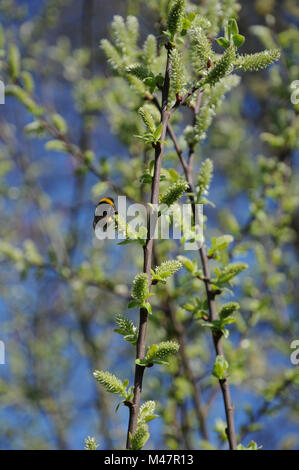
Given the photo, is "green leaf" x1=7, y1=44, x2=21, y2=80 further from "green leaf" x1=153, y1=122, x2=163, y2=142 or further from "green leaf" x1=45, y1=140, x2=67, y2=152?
"green leaf" x1=153, y1=122, x2=163, y2=142

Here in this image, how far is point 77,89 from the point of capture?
326cm

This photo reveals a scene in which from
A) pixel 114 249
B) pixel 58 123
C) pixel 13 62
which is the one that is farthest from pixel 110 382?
pixel 114 249

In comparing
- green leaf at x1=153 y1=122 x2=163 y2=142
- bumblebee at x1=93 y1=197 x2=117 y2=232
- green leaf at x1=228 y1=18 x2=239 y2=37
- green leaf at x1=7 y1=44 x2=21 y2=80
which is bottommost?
bumblebee at x1=93 y1=197 x2=117 y2=232

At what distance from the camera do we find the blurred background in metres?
2.26

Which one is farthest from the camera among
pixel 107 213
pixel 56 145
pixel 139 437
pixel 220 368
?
pixel 56 145

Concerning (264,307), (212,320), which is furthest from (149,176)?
(264,307)

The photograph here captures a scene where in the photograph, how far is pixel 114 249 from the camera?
15.7 feet

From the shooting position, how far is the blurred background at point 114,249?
226cm

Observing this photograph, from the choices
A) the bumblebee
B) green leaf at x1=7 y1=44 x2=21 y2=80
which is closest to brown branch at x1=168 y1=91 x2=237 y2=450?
the bumblebee

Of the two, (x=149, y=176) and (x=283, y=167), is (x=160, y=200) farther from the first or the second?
(x=283, y=167)

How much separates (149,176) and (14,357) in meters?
3.74

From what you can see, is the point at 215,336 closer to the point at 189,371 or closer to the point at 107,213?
the point at 107,213

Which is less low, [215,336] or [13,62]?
[13,62]

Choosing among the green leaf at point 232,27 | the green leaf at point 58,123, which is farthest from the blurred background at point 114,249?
the green leaf at point 232,27
